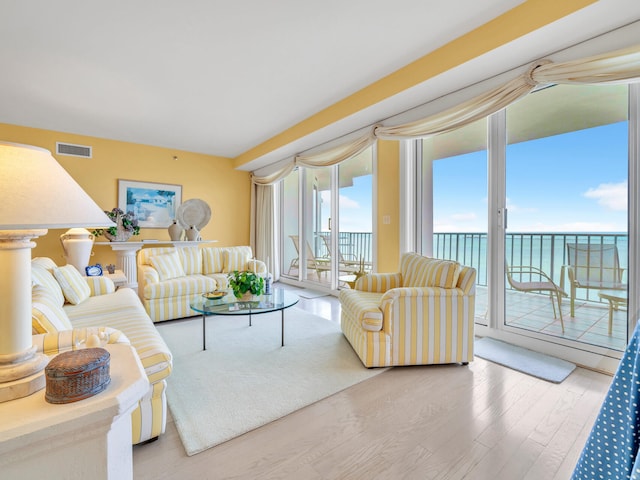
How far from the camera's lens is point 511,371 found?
224cm

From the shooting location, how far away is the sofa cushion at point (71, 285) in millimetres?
2555

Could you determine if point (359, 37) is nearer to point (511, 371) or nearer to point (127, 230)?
point (511, 371)

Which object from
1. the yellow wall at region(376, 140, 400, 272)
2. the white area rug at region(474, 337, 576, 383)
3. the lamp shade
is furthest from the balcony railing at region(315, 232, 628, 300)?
the lamp shade

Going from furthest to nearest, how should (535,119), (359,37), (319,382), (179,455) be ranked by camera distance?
(535,119) < (359,37) < (319,382) < (179,455)

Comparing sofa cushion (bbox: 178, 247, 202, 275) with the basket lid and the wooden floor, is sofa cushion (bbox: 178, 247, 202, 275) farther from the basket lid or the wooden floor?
the basket lid

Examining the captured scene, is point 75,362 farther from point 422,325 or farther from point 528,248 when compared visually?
point 528,248

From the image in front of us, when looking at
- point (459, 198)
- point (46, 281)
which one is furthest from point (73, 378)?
point (459, 198)

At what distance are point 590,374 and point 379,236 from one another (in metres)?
2.36

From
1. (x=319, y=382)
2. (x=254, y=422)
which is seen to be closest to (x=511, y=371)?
(x=319, y=382)

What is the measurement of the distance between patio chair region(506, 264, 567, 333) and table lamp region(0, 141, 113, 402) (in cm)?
319

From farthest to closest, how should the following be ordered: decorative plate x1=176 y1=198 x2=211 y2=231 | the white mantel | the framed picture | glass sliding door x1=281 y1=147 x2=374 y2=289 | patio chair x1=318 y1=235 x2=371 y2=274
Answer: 1. decorative plate x1=176 y1=198 x2=211 y2=231
2. the framed picture
3. patio chair x1=318 y1=235 x2=371 y2=274
4. glass sliding door x1=281 y1=147 x2=374 y2=289
5. the white mantel

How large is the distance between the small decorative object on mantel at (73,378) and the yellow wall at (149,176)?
507 centimetres

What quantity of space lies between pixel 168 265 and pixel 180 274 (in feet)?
0.67

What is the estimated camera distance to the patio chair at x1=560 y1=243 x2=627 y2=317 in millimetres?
2307
